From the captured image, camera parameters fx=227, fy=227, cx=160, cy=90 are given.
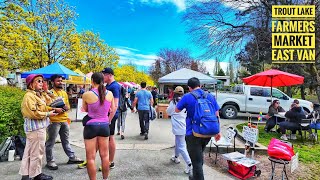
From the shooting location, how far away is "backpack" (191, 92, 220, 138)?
3.23 m

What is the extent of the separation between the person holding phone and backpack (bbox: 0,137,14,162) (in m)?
1.33

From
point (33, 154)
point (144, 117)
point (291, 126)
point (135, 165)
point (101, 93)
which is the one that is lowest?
point (135, 165)

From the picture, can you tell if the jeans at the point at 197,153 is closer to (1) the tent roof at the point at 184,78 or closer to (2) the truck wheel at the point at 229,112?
(1) the tent roof at the point at 184,78

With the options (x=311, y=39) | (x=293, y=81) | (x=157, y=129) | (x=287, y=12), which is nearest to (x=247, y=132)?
(x=157, y=129)

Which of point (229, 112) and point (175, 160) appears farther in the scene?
point (229, 112)

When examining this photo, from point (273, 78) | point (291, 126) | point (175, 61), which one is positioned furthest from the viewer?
point (175, 61)

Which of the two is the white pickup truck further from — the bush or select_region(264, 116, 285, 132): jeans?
the bush

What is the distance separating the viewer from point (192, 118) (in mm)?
3373

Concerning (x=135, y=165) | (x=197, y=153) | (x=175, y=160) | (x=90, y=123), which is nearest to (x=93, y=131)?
(x=90, y=123)

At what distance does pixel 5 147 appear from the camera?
466 cm

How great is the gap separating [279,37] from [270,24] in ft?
5.76

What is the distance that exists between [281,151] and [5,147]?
5330 mm

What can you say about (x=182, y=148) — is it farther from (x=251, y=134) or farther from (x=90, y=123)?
(x=90, y=123)

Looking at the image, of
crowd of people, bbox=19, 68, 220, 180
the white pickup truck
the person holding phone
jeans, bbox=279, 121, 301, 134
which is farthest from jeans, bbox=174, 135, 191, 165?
the white pickup truck
